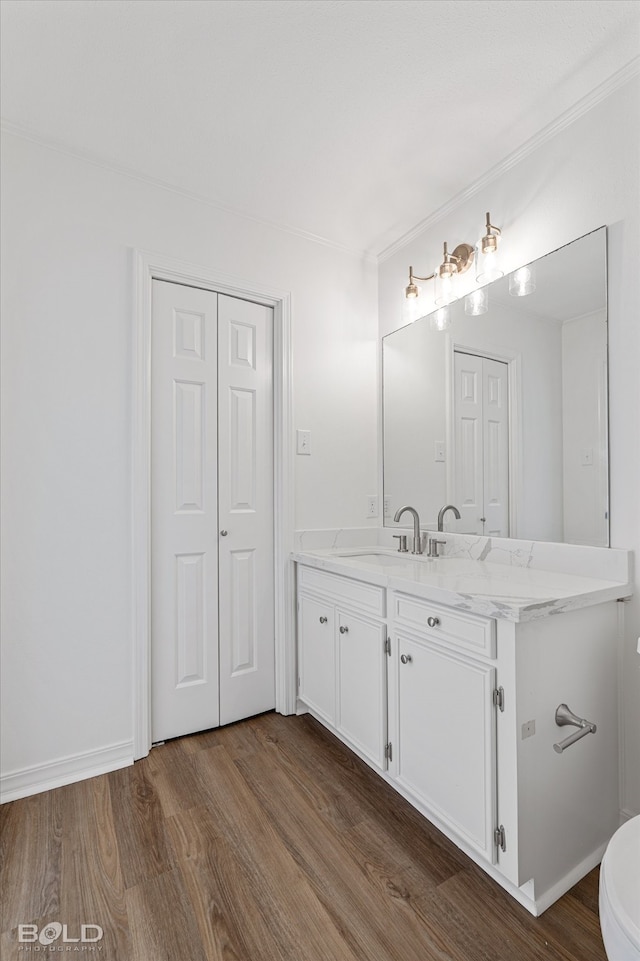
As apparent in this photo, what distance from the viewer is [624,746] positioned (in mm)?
1452

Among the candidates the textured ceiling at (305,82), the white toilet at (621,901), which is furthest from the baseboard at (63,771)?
the textured ceiling at (305,82)

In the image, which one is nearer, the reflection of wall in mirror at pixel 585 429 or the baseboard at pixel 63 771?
the reflection of wall in mirror at pixel 585 429

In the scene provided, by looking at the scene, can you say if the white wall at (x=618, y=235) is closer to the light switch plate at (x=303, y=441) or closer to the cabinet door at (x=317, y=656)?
the cabinet door at (x=317, y=656)

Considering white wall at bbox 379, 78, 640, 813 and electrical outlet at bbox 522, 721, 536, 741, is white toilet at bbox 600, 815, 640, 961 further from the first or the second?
white wall at bbox 379, 78, 640, 813

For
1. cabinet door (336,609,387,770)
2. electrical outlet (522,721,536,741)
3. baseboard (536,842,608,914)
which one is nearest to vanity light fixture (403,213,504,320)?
cabinet door (336,609,387,770)

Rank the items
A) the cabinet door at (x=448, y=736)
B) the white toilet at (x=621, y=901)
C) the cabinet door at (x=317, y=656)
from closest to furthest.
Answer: the white toilet at (x=621, y=901)
the cabinet door at (x=448, y=736)
the cabinet door at (x=317, y=656)

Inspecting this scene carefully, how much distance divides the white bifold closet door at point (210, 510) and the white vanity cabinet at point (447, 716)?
2.87 feet

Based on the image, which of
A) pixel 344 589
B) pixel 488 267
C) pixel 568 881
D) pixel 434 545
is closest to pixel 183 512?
pixel 344 589

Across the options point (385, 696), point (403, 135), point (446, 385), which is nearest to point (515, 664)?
point (385, 696)

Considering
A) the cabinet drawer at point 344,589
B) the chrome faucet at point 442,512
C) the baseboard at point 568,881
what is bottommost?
the baseboard at point 568,881

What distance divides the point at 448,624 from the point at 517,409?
932 millimetres

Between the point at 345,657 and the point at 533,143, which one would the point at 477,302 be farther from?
the point at 345,657

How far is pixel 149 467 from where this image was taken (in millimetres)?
1971

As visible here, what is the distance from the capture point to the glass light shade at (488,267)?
1.90 metres
